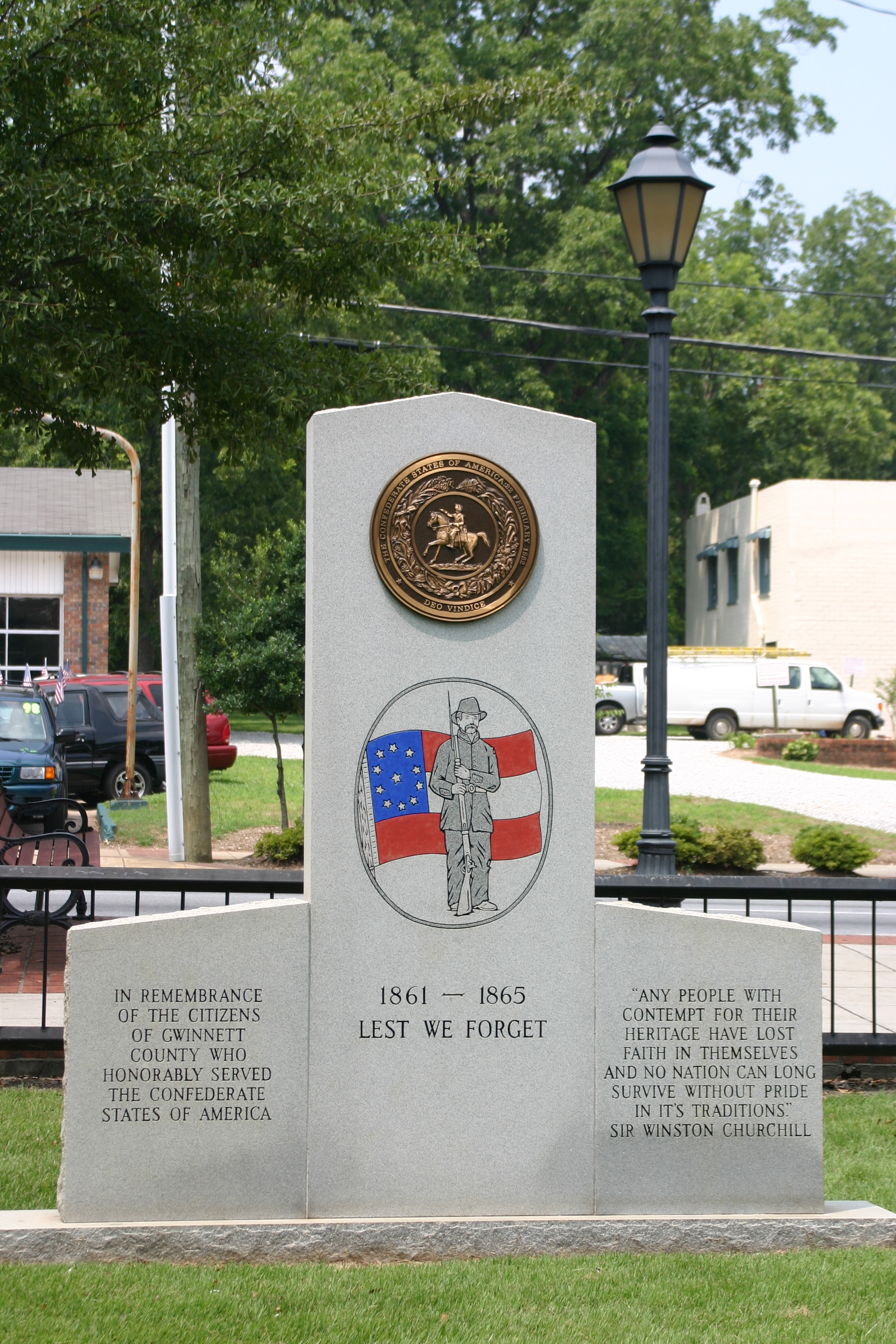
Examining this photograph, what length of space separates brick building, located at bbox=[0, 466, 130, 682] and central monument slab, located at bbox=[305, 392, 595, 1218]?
101ft

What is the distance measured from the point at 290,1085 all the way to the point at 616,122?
44.0m

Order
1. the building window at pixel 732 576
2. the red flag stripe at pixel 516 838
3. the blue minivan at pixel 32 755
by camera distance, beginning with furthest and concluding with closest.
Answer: the building window at pixel 732 576 → the blue minivan at pixel 32 755 → the red flag stripe at pixel 516 838

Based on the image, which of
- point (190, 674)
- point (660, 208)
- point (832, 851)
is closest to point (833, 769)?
point (832, 851)

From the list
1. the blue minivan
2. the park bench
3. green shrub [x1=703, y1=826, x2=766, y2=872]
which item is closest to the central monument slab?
the park bench

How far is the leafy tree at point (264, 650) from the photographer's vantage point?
1608 centimetres

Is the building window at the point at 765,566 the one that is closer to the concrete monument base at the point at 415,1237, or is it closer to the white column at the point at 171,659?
the white column at the point at 171,659

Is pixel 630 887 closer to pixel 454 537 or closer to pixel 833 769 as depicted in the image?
pixel 454 537

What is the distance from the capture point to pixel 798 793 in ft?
75.0

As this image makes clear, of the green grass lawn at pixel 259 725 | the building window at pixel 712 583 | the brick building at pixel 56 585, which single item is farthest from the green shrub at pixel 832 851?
the building window at pixel 712 583

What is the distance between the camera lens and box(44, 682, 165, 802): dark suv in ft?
69.3

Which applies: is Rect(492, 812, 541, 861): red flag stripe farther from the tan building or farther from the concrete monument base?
the tan building

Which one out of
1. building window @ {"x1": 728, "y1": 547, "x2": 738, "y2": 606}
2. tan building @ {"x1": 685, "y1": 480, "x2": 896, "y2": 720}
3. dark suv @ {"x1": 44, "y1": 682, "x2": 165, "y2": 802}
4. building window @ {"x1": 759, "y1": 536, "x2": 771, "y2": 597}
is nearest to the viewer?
dark suv @ {"x1": 44, "y1": 682, "x2": 165, "y2": 802}

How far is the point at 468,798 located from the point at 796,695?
1242 inches

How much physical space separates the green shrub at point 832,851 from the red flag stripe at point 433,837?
413 inches
